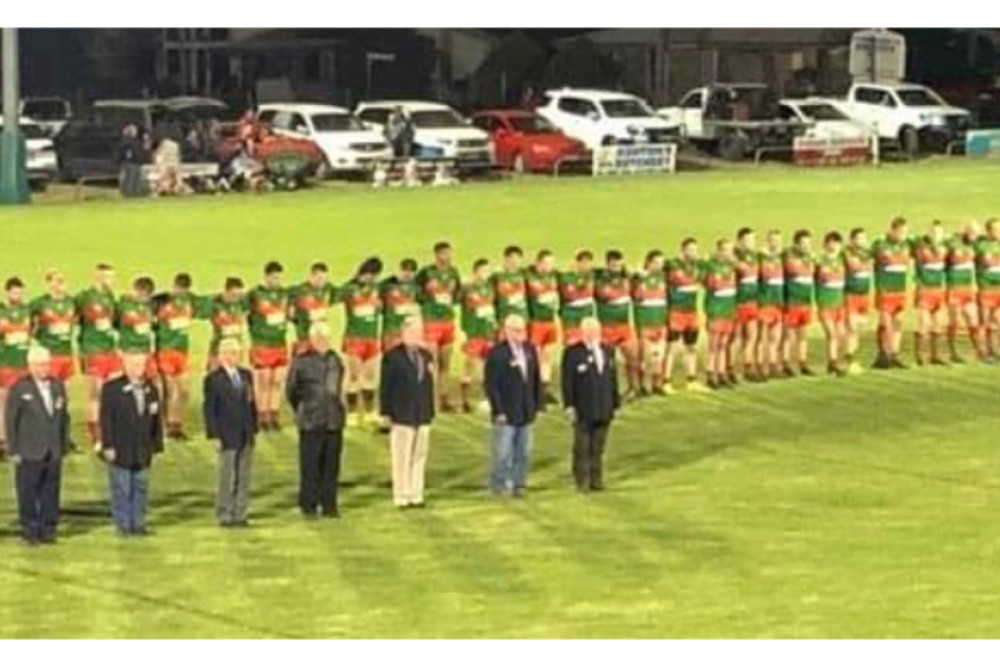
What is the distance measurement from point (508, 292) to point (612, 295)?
0.97m

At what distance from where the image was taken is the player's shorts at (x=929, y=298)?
2369 cm

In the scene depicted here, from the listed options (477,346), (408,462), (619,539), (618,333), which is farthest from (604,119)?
(619,539)

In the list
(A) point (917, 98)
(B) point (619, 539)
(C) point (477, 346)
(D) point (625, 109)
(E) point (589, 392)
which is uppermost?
(A) point (917, 98)

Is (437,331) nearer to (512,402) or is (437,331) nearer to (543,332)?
(543,332)

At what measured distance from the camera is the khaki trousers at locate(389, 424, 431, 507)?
1708cm

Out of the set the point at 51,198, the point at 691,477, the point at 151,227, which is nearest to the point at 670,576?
the point at 691,477

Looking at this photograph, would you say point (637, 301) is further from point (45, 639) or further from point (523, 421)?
point (45, 639)

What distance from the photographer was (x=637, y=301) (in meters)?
22.1

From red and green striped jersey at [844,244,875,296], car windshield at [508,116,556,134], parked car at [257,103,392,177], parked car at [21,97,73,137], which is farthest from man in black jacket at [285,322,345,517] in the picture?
parked car at [21,97,73,137]

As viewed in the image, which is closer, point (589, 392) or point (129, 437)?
point (129, 437)

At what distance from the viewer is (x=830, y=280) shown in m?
23.2

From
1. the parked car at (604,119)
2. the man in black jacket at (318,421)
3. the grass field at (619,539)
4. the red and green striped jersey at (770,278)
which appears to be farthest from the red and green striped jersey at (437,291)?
the parked car at (604,119)

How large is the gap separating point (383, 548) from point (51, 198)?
757 inches
